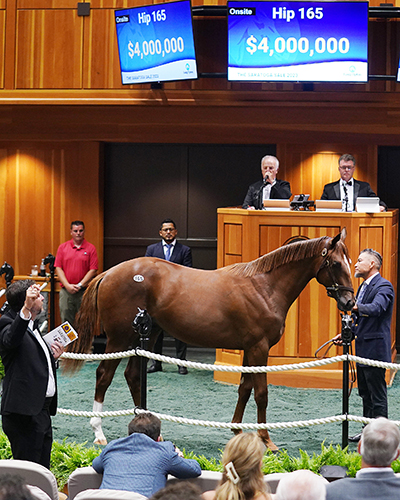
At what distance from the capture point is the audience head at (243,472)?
2957 millimetres

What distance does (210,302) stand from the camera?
21.1 ft

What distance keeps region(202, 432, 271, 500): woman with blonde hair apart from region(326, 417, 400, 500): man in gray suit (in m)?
0.29

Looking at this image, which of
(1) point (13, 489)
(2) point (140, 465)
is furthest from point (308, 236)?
(1) point (13, 489)

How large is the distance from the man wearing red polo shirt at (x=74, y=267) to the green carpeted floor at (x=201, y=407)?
2.93ft

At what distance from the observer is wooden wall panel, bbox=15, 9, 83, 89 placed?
951 cm

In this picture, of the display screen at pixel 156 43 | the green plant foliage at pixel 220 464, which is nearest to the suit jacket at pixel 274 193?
the display screen at pixel 156 43

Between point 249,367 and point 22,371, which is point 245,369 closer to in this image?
point 249,367

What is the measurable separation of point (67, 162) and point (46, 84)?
1266 mm

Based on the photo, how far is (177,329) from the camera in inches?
256

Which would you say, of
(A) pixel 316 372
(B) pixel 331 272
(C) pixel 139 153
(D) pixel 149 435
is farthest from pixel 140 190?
(D) pixel 149 435

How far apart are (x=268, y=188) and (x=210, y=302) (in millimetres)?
2375

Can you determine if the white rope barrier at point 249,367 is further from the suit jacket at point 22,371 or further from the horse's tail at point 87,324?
the suit jacket at point 22,371

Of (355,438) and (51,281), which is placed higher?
(51,281)

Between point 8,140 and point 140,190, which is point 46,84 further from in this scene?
point 140,190
